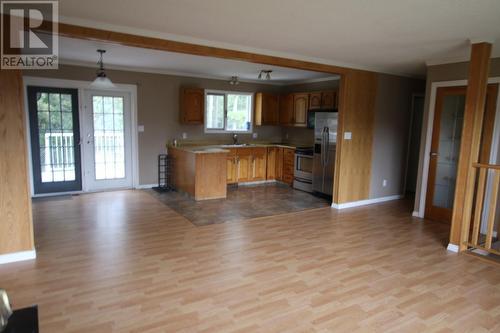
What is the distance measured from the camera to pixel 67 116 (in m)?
5.93

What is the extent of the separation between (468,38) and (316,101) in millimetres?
3577

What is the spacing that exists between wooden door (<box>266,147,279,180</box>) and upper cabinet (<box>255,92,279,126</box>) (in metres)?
0.72

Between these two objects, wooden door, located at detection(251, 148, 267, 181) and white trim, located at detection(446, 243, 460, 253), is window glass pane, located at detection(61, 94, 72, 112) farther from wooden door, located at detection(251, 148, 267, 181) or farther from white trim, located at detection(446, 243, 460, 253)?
white trim, located at detection(446, 243, 460, 253)

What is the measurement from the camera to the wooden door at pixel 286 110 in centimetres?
774

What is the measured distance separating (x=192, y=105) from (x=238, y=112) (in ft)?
4.25

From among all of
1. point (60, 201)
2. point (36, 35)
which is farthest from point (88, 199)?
point (36, 35)

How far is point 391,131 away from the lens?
607 cm

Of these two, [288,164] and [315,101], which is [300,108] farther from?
[288,164]

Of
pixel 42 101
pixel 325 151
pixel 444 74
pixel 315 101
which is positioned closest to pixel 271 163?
pixel 315 101

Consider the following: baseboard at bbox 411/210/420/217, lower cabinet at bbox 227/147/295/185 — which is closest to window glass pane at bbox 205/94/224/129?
lower cabinet at bbox 227/147/295/185

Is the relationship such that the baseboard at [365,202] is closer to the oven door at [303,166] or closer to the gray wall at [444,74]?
the gray wall at [444,74]

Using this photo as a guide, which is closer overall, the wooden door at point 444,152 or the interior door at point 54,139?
the wooden door at point 444,152

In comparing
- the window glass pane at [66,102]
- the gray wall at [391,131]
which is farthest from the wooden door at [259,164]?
the window glass pane at [66,102]

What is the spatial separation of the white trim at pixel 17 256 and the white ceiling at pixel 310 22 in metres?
2.31
